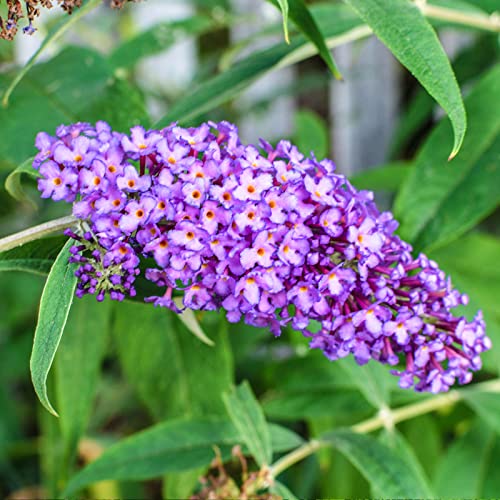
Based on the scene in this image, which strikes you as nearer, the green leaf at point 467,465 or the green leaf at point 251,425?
the green leaf at point 251,425

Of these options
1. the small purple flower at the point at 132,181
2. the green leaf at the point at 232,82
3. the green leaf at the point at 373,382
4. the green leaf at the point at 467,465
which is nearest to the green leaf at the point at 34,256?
the small purple flower at the point at 132,181

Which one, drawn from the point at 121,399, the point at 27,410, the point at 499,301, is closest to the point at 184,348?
the point at 499,301

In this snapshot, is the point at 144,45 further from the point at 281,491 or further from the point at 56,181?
the point at 281,491

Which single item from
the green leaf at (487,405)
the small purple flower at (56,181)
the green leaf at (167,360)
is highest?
the small purple flower at (56,181)

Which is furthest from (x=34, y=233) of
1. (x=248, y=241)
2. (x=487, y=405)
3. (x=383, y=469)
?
(x=487, y=405)

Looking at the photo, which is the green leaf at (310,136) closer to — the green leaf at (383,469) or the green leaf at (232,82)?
the green leaf at (232,82)

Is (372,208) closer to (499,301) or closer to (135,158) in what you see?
(135,158)

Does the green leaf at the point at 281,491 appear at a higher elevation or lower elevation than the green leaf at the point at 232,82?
lower
